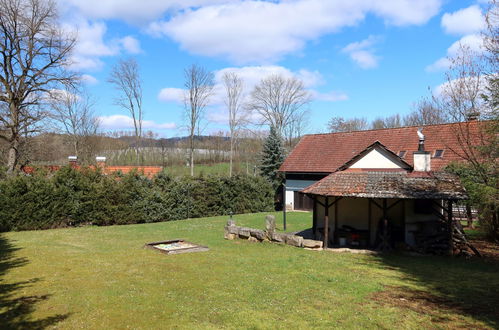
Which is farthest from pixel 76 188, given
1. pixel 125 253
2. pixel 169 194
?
pixel 125 253

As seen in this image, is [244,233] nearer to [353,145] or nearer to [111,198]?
[111,198]

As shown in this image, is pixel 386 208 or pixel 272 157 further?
pixel 272 157

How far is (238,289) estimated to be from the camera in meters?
8.84

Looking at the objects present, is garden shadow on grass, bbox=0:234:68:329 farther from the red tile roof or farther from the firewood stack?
the red tile roof

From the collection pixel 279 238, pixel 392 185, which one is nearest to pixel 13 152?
pixel 279 238

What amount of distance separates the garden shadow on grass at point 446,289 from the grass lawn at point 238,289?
0.02 metres

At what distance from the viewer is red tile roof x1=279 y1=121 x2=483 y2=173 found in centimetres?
2530

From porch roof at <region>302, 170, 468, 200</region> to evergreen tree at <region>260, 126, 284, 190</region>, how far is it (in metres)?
20.7

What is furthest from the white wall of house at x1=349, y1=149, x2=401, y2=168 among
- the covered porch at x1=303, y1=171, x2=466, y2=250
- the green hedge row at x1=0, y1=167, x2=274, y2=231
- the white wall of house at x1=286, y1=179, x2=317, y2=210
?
the white wall of house at x1=286, y1=179, x2=317, y2=210

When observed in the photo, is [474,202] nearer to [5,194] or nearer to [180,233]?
[180,233]

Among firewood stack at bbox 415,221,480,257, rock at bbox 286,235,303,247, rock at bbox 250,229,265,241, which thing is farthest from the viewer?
rock at bbox 250,229,265,241

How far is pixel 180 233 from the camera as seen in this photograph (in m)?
18.4

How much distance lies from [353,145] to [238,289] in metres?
23.7

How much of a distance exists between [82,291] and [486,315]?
350 inches
